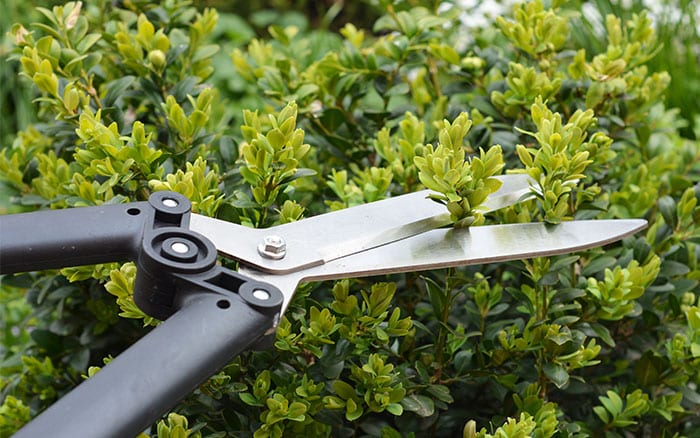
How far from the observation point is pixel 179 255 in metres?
0.99

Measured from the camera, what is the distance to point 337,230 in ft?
3.88

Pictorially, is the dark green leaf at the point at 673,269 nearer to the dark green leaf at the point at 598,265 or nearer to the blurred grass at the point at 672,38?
the dark green leaf at the point at 598,265

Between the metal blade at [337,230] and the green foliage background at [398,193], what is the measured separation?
0.06 m

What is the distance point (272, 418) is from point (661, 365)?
26.5 inches

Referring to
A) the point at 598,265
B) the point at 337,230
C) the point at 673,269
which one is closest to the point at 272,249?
the point at 337,230

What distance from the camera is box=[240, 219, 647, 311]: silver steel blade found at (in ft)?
3.65

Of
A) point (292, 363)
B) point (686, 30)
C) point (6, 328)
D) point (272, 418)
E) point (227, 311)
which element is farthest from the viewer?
point (686, 30)

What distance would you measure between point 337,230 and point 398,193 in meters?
0.36

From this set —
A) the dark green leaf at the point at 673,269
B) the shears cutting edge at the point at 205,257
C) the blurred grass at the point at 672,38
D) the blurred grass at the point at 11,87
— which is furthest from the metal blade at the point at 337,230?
the blurred grass at the point at 11,87

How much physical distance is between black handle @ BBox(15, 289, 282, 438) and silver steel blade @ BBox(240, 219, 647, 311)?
0.14 m

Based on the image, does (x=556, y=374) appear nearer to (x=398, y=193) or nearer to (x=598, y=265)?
(x=598, y=265)

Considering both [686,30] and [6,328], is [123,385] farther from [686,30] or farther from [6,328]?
[686,30]

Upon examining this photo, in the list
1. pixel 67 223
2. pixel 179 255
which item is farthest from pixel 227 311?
pixel 67 223

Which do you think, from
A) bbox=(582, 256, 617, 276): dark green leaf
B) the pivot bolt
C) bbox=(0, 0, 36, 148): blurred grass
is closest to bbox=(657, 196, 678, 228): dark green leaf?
bbox=(582, 256, 617, 276): dark green leaf
